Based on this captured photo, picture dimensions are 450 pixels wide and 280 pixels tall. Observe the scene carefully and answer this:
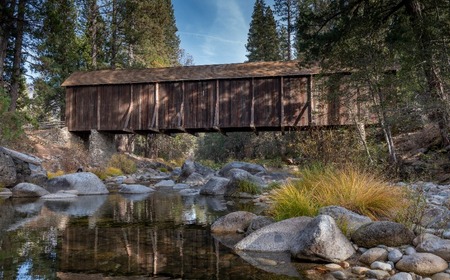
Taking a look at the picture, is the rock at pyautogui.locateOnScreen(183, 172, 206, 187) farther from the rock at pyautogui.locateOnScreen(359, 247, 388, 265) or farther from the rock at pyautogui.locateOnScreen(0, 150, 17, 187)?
the rock at pyautogui.locateOnScreen(359, 247, 388, 265)

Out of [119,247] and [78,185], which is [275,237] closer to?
[119,247]

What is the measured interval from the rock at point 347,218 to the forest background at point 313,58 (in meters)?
2.48

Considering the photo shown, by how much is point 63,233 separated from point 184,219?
75.3 inches

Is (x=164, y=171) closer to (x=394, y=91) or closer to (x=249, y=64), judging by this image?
(x=249, y=64)

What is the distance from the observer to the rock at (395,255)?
3.38 metres

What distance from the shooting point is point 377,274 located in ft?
10.3

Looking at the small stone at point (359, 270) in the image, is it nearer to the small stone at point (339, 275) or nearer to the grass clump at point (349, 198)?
the small stone at point (339, 275)

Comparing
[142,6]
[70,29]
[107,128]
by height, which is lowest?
[107,128]

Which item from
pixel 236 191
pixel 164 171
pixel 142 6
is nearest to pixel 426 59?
pixel 236 191

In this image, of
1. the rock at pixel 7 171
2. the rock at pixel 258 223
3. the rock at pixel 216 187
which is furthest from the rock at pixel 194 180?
the rock at pixel 258 223

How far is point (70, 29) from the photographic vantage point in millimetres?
15992

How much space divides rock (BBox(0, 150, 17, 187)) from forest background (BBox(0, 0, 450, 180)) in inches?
46.3

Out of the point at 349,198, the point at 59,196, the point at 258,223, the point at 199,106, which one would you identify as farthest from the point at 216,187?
the point at 199,106

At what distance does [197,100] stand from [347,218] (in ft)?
46.2
